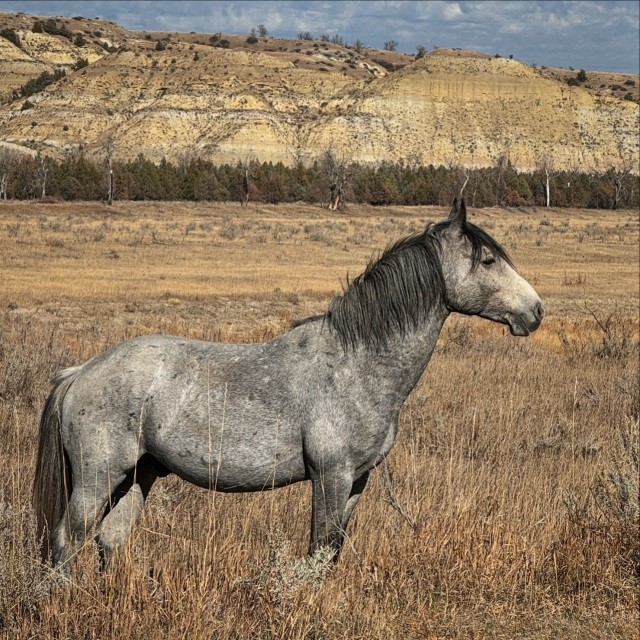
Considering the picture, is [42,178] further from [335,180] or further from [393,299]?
[393,299]

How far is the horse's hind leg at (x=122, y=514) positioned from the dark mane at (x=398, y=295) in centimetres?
125

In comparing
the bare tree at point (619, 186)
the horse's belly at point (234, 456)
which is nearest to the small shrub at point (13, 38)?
the bare tree at point (619, 186)

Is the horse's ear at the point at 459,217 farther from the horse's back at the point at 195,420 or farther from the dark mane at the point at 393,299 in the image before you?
the horse's back at the point at 195,420

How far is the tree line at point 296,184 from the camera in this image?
6650 centimetres

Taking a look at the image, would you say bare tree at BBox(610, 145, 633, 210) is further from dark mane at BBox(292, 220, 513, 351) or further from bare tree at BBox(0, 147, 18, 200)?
dark mane at BBox(292, 220, 513, 351)

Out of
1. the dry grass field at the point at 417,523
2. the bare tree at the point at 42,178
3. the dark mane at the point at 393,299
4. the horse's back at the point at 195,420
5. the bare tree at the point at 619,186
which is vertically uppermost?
the dark mane at the point at 393,299

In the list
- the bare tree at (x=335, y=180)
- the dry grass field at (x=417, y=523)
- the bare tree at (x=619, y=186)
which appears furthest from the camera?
the bare tree at (x=619, y=186)

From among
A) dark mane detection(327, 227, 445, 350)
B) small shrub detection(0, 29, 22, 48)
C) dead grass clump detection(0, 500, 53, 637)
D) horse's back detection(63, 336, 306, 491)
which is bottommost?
small shrub detection(0, 29, 22, 48)

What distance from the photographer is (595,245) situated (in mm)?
45812

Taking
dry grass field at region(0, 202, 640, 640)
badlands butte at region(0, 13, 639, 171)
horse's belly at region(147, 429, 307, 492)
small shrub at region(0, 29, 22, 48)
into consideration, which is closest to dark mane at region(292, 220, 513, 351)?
horse's belly at region(147, 429, 307, 492)

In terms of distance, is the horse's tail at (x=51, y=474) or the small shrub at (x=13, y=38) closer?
the horse's tail at (x=51, y=474)

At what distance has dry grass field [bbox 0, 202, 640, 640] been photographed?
3.88 meters

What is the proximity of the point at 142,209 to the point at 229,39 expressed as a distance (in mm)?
140000

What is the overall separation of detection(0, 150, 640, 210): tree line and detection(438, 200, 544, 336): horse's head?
59.1 meters
